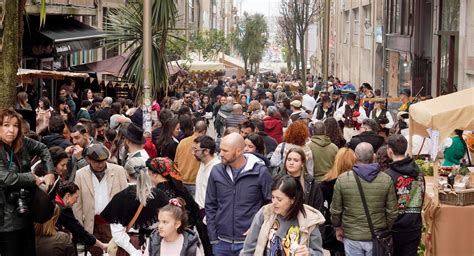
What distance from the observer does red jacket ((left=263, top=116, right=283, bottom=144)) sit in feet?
56.0

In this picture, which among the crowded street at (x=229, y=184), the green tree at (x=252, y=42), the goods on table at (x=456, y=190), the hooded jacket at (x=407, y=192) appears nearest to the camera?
the crowded street at (x=229, y=184)

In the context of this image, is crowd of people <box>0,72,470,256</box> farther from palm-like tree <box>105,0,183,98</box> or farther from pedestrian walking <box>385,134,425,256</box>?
palm-like tree <box>105,0,183,98</box>

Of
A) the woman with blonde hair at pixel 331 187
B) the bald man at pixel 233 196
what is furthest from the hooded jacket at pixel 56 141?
the bald man at pixel 233 196

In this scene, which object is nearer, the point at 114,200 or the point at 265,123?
the point at 114,200

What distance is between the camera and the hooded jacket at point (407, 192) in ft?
32.9

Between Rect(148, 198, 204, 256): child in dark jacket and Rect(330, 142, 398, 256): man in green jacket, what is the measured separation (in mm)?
2477

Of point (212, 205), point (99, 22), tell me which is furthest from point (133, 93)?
point (212, 205)

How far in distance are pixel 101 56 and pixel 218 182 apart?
3127 cm

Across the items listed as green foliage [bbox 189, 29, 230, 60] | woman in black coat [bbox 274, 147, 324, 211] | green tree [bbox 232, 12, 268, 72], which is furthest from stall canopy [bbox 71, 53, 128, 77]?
green tree [bbox 232, 12, 268, 72]

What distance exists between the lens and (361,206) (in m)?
9.33

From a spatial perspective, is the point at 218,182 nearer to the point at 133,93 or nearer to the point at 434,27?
the point at 133,93

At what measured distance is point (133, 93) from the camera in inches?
1019

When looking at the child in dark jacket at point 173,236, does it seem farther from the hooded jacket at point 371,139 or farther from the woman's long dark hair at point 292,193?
the hooded jacket at point 371,139

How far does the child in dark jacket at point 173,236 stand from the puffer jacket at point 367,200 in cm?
248
